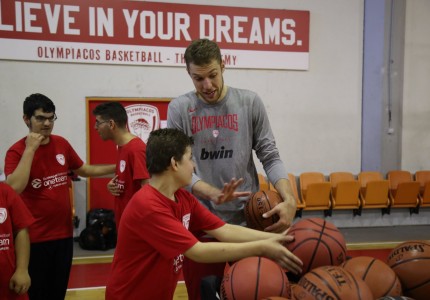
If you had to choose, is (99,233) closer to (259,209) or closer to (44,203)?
(44,203)

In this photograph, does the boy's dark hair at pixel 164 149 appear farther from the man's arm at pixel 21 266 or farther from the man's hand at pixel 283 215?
the man's arm at pixel 21 266

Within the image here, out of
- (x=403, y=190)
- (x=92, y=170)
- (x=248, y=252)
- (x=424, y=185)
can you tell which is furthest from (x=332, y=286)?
(x=424, y=185)

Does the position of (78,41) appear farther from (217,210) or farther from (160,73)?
(217,210)

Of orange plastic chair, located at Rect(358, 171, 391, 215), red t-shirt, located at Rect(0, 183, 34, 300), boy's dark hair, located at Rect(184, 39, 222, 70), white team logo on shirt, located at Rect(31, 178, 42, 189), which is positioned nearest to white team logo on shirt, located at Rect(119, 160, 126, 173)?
white team logo on shirt, located at Rect(31, 178, 42, 189)

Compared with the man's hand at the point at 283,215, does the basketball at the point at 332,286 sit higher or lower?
lower

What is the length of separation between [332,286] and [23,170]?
2500 mm

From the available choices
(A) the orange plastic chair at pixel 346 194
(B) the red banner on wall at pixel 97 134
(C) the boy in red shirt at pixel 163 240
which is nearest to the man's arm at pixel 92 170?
(C) the boy in red shirt at pixel 163 240

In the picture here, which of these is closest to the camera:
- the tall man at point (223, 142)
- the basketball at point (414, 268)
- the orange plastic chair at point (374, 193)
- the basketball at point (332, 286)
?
the basketball at point (332, 286)

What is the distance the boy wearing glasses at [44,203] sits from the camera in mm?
3385

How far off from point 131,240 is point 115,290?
292mm

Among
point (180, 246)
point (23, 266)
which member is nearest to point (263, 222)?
point (180, 246)

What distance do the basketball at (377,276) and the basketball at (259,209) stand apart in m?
0.60

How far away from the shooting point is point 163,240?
1.96 meters

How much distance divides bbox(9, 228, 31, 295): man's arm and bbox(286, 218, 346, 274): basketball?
1.69 meters
